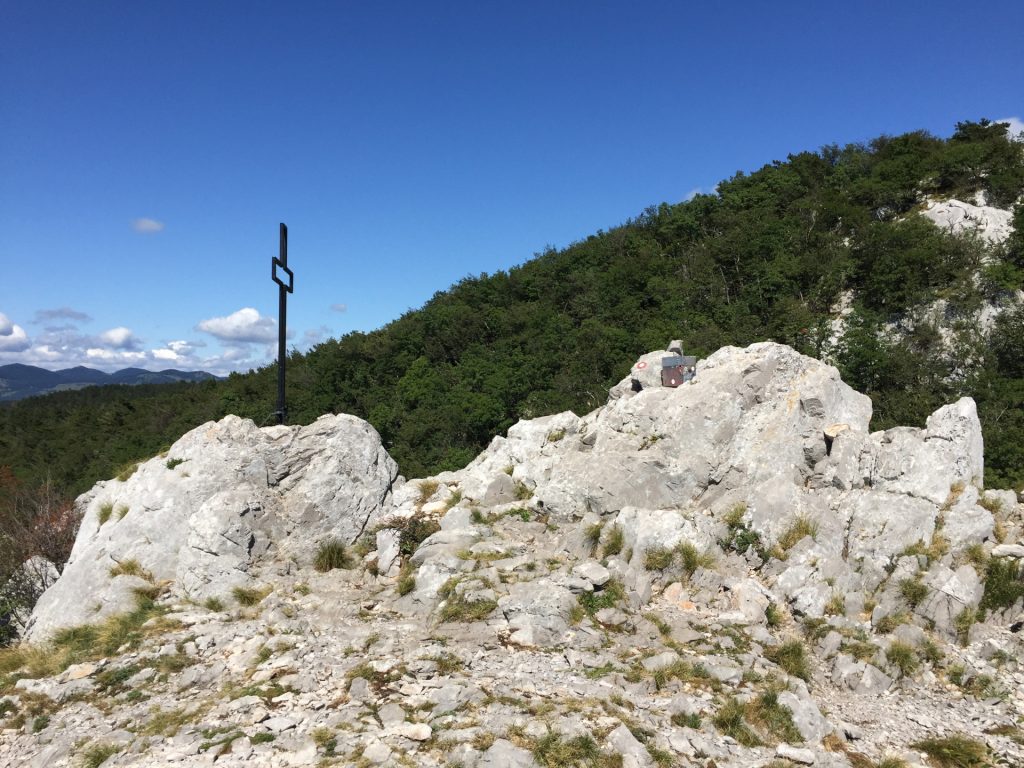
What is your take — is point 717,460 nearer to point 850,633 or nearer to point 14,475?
point 850,633

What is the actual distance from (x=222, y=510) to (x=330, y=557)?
2589 millimetres

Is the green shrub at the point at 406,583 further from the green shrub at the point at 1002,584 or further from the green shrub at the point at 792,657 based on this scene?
the green shrub at the point at 1002,584

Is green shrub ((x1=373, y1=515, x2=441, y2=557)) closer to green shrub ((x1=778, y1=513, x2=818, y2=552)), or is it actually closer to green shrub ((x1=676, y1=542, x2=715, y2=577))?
green shrub ((x1=676, y1=542, x2=715, y2=577))

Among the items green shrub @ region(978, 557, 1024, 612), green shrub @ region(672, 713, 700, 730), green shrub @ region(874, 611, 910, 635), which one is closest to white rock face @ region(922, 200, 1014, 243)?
green shrub @ region(978, 557, 1024, 612)

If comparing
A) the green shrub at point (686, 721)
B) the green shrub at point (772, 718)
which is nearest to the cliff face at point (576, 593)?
the green shrub at point (772, 718)

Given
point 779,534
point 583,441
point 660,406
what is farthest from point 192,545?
point 779,534

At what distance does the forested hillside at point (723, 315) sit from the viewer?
24203 millimetres

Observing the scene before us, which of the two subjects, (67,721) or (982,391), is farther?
(982,391)

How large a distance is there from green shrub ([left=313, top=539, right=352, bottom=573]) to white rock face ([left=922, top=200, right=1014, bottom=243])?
111ft

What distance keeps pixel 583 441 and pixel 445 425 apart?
21900mm

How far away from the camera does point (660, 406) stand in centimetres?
→ 1372

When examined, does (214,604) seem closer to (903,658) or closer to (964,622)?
(903,658)

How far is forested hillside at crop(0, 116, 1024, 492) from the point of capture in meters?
24.2

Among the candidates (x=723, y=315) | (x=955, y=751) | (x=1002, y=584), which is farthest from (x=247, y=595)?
(x=723, y=315)
